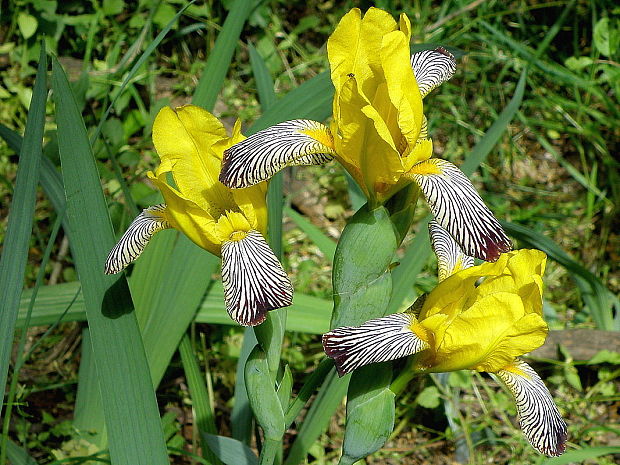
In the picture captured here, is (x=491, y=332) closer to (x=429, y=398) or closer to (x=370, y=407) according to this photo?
(x=370, y=407)

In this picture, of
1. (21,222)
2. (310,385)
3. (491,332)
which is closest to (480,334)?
(491,332)

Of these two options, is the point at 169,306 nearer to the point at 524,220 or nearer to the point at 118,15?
the point at 524,220

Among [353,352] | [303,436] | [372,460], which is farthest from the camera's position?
[372,460]

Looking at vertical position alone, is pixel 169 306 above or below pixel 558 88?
below

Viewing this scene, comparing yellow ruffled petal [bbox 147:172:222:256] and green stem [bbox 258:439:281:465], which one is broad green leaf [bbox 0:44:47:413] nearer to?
yellow ruffled petal [bbox 147:172:222:256]

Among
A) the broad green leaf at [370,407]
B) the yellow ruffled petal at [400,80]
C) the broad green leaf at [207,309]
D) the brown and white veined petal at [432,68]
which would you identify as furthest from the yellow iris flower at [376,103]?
the broad green leaf at [207,309]

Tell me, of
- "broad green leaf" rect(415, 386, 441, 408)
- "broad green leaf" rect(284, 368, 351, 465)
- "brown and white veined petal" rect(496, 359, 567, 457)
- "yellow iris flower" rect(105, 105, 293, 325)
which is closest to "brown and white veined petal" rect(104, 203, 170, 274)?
"yellow iris flower" rect(105, 105, 293, 325)

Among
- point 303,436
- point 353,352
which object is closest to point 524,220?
point 303,436

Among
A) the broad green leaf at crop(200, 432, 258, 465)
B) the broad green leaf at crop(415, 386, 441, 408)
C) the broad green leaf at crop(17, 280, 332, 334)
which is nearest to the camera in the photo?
the broad green leaf at crop(200, 432, 258, 465)
